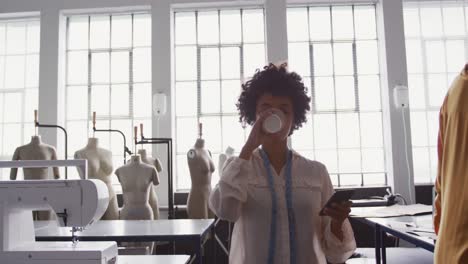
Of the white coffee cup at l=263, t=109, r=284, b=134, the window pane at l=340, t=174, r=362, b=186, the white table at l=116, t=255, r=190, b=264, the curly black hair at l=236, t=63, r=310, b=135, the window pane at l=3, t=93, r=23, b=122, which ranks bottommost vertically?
the white table at l=116, t=255, r=190, b=264

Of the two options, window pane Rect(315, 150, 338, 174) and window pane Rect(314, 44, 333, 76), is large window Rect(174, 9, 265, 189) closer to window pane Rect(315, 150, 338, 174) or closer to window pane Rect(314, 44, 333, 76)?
window pane Rect(314, 44, 333, 76)

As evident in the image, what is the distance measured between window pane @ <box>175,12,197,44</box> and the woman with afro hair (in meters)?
4.53

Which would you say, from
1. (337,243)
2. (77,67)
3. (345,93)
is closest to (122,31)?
(77,67)

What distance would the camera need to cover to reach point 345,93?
5711mm

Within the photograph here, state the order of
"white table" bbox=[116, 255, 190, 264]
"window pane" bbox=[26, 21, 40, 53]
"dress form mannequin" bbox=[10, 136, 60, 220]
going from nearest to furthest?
"white table" bbox=[116, 255, 190, 264] → "dress form mannequin" bbox=[10, 136, 60, 220] → "window pane" bbox=[26, 21, 40, 53]

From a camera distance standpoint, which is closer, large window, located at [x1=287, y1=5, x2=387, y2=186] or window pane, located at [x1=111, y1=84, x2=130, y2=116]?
large window, located at [x1=287, y1=5, x2=387, y2=186]

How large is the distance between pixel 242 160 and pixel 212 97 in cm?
441

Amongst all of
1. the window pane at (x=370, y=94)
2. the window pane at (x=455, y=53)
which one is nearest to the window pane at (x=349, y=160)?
the window pane at (x=370, y=94)

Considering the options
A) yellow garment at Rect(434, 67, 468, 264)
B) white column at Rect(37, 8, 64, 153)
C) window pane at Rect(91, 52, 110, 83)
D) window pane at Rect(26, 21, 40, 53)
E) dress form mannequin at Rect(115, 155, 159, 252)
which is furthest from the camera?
window pane at Rect(26, 21, 40, 53)

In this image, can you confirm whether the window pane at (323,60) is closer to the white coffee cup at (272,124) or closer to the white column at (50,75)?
the white column at (50,75)

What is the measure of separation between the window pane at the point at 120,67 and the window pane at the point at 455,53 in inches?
182

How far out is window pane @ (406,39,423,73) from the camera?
18.4 ft

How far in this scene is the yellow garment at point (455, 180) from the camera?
2.38 ft

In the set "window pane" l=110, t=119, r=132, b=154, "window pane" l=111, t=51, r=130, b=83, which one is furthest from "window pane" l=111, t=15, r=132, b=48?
"window pane" l=110, t=119, r=132, b=154
